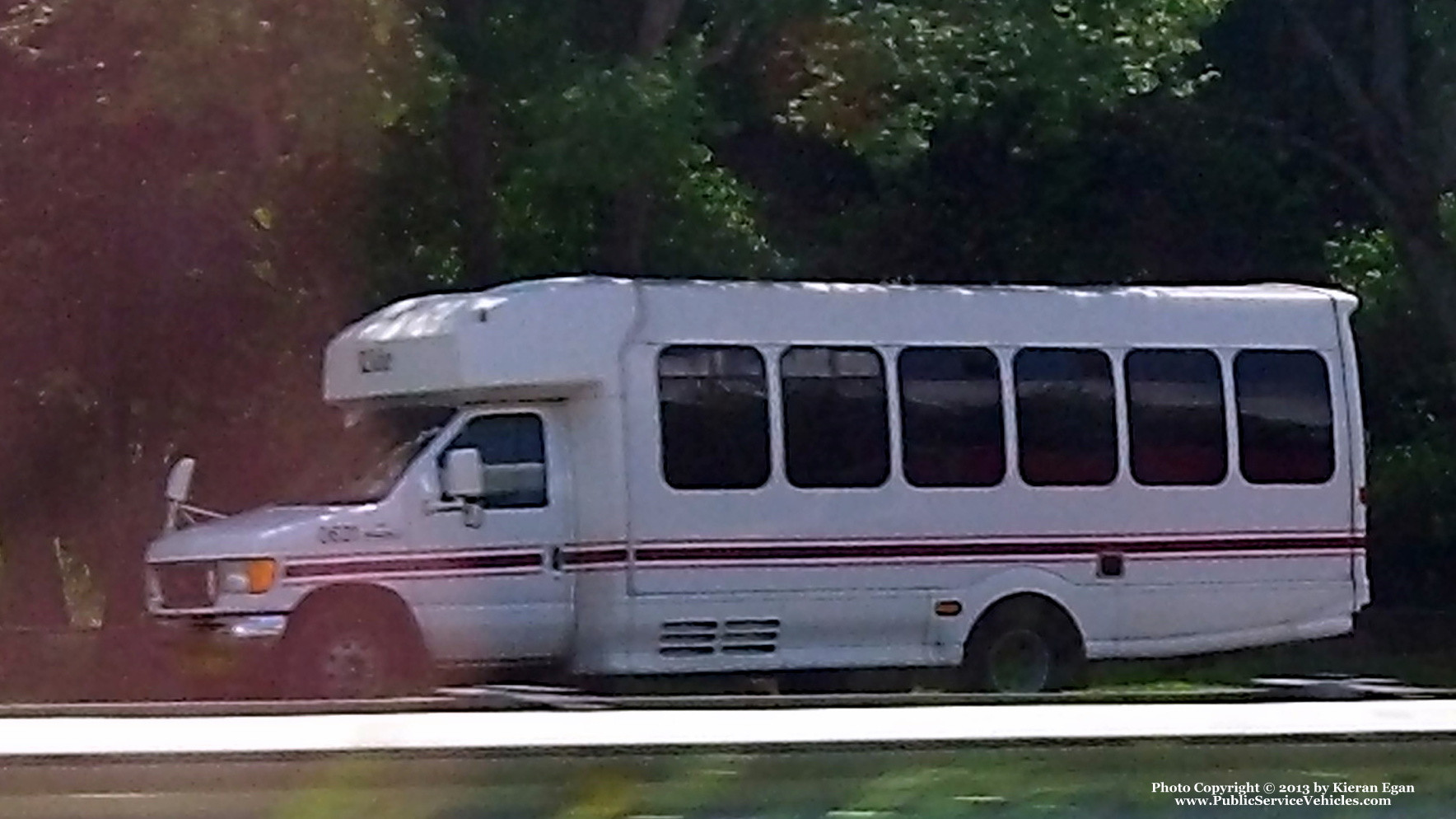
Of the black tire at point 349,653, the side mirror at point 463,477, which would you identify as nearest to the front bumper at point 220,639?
the black tire at point 349,653

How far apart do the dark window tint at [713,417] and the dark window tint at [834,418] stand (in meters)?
0.17

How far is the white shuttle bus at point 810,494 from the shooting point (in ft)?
44.2

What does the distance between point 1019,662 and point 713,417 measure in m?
2.37

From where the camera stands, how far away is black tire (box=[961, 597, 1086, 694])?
14.5 metres

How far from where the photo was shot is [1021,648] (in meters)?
14.6

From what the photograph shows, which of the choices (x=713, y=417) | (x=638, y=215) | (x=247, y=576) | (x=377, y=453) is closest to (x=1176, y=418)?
(x=713, y=417)

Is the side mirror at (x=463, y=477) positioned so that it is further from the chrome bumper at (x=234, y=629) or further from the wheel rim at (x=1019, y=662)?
the wheel rim at (x=1019, y=662)

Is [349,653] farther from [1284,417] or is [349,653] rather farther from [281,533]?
[1284,417]

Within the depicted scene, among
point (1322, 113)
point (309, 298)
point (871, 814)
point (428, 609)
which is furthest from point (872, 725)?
point (1322, 113)

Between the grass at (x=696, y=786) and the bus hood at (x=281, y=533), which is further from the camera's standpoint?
the bus hood at (x=281, y=533)

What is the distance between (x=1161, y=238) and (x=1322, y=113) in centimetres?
195

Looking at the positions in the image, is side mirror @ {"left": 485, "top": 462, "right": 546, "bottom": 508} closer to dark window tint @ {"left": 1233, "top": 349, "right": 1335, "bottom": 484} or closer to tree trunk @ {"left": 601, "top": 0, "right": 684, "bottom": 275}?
tree trunk @ {"left": 601, "top": 0, "right": 684, "bottom": 275}

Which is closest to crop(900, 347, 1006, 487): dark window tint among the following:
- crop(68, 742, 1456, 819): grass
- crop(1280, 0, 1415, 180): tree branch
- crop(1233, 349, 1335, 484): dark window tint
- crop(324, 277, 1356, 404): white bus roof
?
crop(324, 277, 1356, 404): white bus roof

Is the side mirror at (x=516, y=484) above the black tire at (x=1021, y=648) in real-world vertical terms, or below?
above
